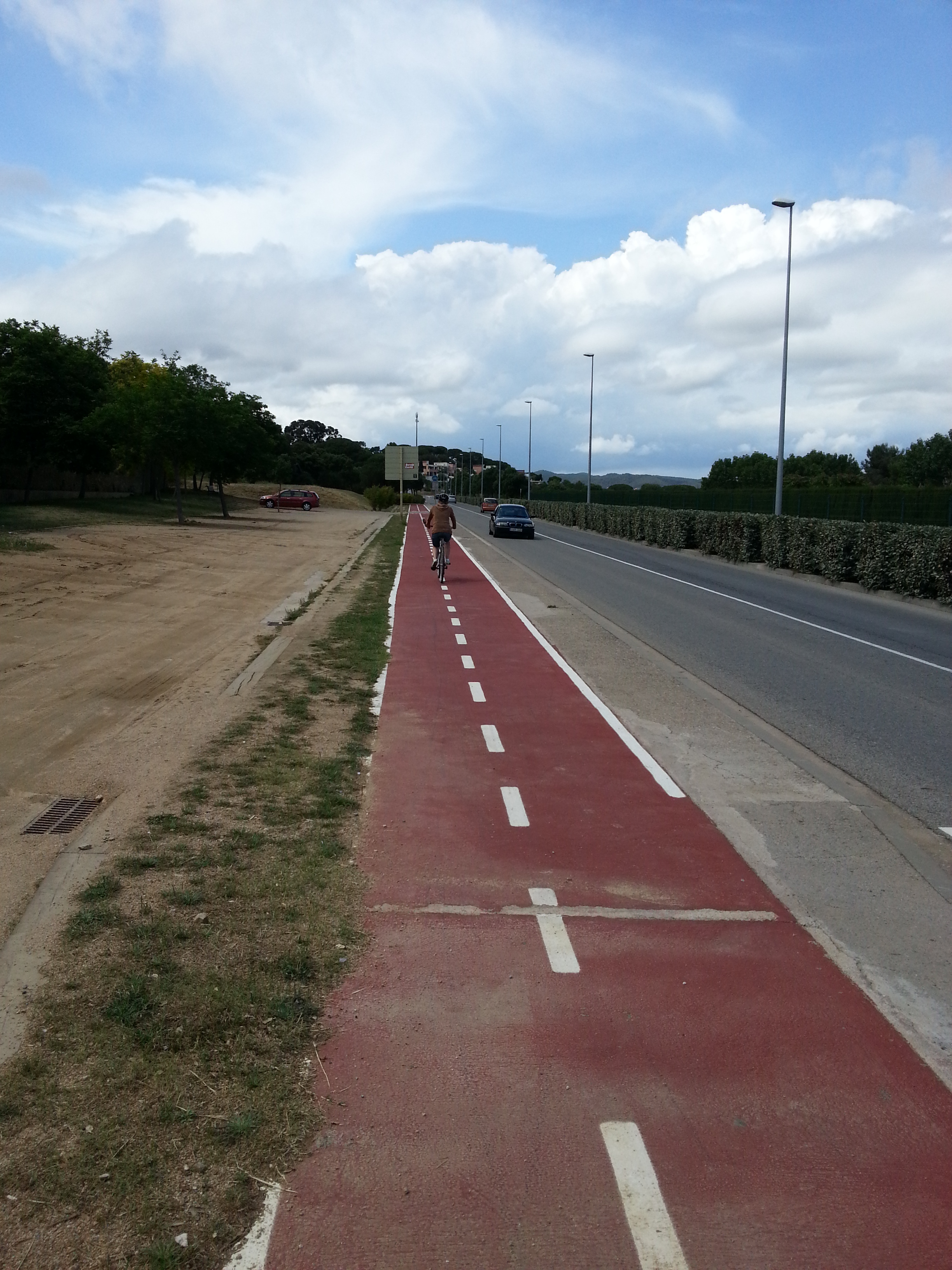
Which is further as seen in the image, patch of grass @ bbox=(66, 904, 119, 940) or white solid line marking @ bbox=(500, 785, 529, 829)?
white solid line marking @ bbox=(500, 785, 529, 829)

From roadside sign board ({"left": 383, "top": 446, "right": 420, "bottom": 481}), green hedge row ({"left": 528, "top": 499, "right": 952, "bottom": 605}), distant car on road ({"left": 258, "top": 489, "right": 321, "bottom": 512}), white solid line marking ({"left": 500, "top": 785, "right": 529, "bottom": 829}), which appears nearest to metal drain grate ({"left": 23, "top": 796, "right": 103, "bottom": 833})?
white solid line marking ({"left": 500, "top": 785, "right": 529, "bottom": 829})

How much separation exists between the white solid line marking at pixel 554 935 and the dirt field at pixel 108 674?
2.39 m

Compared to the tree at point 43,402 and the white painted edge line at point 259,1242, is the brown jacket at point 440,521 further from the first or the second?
the tree at point 43,402

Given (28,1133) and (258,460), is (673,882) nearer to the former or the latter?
(28,1133)

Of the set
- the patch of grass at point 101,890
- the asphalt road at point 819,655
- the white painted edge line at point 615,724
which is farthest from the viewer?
the asphalt road at point 819,655

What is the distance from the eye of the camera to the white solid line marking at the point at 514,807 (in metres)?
6.49

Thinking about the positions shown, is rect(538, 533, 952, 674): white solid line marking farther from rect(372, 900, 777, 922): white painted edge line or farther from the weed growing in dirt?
the weed growing in dirt

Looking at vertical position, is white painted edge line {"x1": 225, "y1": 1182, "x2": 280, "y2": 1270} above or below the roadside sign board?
below

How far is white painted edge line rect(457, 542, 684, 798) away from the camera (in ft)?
25.0

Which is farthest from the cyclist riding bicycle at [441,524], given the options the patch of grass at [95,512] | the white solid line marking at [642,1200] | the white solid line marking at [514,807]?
the white solid line marking at [642,1200]

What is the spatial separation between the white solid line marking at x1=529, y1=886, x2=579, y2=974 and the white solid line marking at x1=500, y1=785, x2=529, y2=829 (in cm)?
104

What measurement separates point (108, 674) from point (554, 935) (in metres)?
8.21

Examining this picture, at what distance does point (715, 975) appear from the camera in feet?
14.8

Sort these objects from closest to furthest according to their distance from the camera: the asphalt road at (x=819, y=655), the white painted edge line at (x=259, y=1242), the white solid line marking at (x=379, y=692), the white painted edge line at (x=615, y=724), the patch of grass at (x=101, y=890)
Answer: the white painted edge line at (x=259, y=1242), the patch of grass at (x=101, y=890), the white painted edge line at (x=615, y=724), the asphalt road at (x=819, y=655), the white solid line marking at (x=379, y=692)
